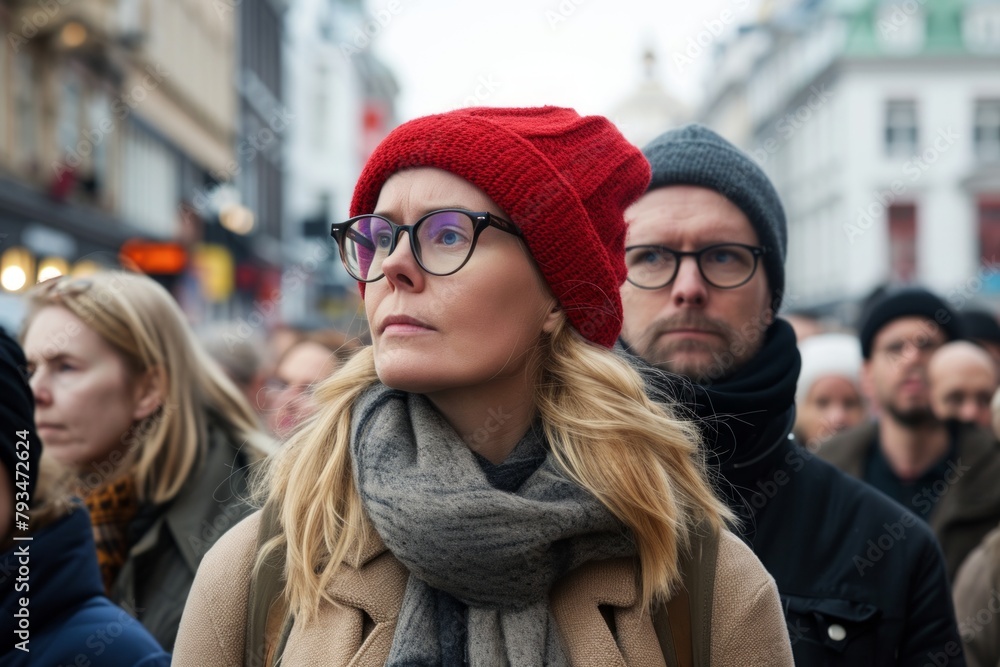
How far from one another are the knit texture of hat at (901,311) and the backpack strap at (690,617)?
382 cm

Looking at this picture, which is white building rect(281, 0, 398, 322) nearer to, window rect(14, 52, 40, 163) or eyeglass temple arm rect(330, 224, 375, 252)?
window rect(14, 52, 40, 163)

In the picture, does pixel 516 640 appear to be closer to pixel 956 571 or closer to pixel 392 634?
pixel 392 634

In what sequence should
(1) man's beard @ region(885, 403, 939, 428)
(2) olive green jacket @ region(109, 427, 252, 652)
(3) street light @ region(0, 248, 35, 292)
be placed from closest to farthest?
(2) olive green jacket @ region(109, 427, 252, 652) < (1) man's beard @ region(885, 403, 939, 428) < (3) street light @ region(0, 248, 35, 292)

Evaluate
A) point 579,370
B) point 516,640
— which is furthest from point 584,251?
point 516,640

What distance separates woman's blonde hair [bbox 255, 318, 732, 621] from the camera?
2.27m

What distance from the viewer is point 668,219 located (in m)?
3.24

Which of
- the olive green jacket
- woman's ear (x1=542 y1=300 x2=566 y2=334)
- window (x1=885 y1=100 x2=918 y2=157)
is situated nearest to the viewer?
woman's ear (x1=542 y1=300 x2=566 y2=334)

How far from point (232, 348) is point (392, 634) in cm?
461

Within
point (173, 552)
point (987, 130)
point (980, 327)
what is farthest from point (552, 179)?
point (987, 130)

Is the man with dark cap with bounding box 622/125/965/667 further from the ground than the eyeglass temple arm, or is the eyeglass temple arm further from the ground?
the eyeglass temple arm

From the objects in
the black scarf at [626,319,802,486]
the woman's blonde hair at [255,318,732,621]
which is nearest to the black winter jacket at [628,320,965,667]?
the black scarf at [626,319,802,486]

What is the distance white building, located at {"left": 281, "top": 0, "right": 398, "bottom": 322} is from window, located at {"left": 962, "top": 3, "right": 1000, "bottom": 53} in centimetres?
2294

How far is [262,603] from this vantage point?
7.38ft

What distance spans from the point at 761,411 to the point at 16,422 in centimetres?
173
